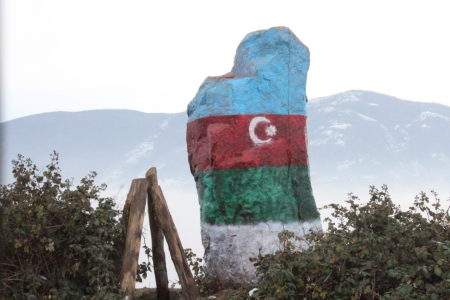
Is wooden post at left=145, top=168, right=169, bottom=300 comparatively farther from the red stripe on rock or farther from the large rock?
the red stripe on rock

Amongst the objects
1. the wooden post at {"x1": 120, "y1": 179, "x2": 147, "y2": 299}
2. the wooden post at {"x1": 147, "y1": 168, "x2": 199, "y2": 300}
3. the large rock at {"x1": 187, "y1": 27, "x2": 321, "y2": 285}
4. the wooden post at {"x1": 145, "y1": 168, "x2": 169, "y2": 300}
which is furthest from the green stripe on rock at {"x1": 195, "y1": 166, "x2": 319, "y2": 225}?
the wooden post at {"x1": 120, "y1": 179, "x2": 147, "y2": 299}

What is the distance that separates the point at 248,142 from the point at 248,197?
0.74 m

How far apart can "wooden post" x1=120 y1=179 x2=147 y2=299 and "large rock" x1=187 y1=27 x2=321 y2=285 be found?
0.95 meters

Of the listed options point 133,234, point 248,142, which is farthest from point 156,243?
point 248,142

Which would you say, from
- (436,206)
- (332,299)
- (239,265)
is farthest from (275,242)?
(436,206)

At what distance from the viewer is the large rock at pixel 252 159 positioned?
712 centimetres

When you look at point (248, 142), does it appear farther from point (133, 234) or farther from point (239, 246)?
point (133, 234)

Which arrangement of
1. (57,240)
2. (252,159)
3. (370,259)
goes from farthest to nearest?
(252,159)
(57,240)
(370,259)

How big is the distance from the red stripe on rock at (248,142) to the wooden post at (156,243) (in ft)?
2.54

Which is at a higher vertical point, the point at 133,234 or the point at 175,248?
the point at 133,234

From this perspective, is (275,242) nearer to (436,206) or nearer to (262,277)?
(262,277)

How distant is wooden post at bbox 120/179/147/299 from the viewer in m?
6.37

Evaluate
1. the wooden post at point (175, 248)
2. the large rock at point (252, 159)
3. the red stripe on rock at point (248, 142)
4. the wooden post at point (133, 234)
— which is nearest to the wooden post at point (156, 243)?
the wooden post at point (175, 248)

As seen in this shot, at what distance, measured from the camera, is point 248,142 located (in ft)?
23.7
